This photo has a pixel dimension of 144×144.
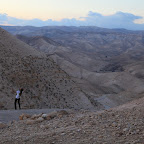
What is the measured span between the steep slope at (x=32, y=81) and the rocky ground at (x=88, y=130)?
24.7 ft

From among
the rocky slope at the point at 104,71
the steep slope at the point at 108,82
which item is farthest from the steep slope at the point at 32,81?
the rocky slope at the point at 104,71

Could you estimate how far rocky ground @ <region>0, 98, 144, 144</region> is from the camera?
4602 millimetres

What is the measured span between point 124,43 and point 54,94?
10077 cm

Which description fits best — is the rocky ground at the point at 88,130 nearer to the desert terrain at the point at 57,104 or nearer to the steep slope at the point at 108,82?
the desert terrain at the point at 57,104

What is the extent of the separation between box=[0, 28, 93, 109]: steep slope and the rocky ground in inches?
297

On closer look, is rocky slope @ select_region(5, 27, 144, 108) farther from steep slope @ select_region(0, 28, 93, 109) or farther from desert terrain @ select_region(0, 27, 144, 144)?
steep slope @ select_region(0, 28, 93, 109)

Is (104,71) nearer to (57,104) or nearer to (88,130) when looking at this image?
(57,104)

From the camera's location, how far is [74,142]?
458 centimetres

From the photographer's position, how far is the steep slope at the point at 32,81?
14.6 m

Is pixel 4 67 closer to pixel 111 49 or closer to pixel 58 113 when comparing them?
pixel 58 113

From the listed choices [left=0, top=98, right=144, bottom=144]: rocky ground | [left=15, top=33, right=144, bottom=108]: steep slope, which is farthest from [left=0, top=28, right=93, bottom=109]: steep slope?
[left=0, top=98, right=144, bottom=144]: rocky ground

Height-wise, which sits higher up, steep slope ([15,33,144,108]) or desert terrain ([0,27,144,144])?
desert terrain ([0,27,144,144])

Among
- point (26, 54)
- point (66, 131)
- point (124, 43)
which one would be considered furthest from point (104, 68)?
point (124, 43)

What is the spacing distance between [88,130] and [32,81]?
11.6m
